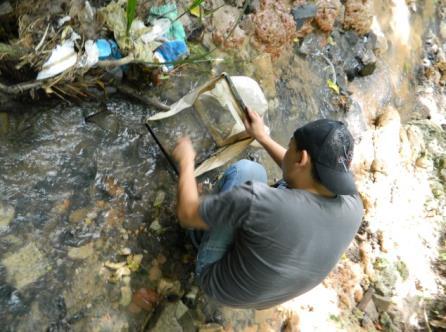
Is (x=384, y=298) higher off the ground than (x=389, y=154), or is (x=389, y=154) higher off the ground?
(x=389, y=154)

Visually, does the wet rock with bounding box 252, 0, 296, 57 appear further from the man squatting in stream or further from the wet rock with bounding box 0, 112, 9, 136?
the wet rock with bounding box 0, 112, 9, 136

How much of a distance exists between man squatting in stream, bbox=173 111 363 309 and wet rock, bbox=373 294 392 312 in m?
2.06

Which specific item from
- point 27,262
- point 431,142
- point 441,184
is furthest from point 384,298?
point 27,262

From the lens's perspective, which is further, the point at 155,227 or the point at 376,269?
the point at 376,269

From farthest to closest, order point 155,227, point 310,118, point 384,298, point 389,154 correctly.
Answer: point 389,154 < point 310,118 < point 384,298 < point 155,227

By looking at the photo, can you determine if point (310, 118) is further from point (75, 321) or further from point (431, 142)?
Answer: point (75, 321)

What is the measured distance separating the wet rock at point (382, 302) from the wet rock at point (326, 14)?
3013 millimetres

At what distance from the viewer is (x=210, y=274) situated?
2.36 m

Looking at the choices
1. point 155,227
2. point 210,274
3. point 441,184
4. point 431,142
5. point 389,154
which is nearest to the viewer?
point 210,274

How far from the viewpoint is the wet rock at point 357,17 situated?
4977 millimetres

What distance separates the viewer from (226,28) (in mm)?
3693

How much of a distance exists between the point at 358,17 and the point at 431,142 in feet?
7.06

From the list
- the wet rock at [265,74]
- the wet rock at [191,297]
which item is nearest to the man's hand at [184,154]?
the wet rock at [191,297]

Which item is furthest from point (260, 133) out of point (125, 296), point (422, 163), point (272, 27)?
point (422, 163)
